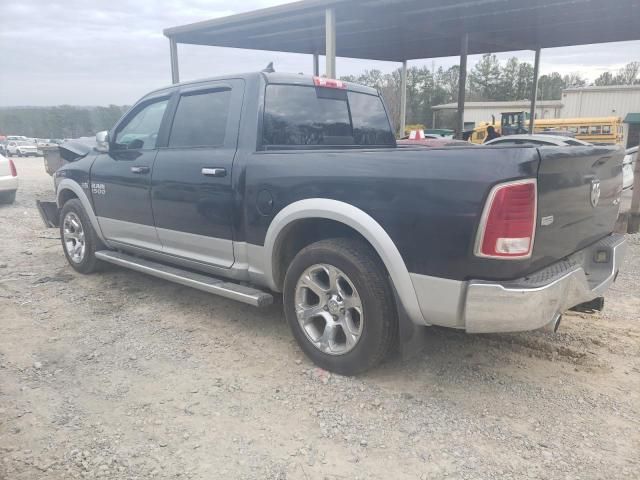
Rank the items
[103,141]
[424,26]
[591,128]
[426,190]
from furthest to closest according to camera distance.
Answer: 1. [591,128]
2. [424,26]
3. [103,141]
4. [426,190]

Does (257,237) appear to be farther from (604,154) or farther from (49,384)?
(604,154)

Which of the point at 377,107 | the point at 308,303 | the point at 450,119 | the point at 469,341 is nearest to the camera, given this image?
the point at 308,303

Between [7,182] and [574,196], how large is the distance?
37.6 ft

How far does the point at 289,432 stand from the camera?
9.27 ft

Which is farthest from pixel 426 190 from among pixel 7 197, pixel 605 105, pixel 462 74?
pixel 605 105

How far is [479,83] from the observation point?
192 feet

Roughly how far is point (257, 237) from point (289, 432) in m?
1.39

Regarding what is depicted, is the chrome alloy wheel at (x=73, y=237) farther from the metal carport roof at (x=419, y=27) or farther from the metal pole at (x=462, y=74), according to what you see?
the metal pole at (x=462, y=74)

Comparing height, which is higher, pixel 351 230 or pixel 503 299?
pixel 351 230

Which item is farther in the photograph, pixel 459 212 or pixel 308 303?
pixel 308 303

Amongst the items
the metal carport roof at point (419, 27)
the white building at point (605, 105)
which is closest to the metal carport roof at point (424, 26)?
the metal carport roof at point (419, 27)

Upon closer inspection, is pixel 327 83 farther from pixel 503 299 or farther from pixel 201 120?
pixel 503 299

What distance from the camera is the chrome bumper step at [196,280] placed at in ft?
12.2

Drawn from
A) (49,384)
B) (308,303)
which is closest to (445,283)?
(308,303)
